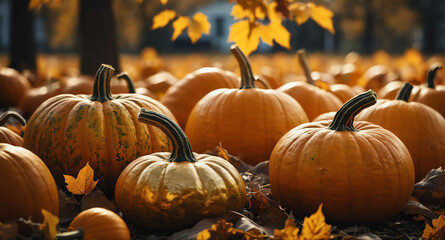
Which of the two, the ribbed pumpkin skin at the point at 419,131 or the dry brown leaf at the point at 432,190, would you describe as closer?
the dry brown leaf at the point at 432,190

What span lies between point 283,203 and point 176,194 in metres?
0.71

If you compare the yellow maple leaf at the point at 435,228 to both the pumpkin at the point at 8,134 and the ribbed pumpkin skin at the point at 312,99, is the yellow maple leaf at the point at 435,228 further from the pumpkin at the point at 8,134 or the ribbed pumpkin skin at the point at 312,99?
the pumpkin at the point at 8,134

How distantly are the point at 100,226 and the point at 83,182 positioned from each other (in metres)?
0.61

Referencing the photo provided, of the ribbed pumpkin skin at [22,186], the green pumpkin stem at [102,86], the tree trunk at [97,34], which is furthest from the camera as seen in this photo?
the tree trunk at [97,34]

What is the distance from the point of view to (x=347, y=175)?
2387 millimetres

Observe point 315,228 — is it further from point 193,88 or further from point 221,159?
point 193,88

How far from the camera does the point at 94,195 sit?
2.51 meters

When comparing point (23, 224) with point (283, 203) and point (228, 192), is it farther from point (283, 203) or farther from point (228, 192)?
point (283, 203)

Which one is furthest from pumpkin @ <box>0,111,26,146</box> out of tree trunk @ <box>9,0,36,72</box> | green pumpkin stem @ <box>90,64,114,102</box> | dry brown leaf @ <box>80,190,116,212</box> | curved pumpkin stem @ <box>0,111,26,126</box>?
tree trunk @ <box>9,0,36,72</box>

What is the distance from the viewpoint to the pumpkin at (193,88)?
13.6 ft

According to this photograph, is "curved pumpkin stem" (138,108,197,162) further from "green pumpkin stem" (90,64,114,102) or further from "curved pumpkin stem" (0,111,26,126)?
"curved pumpkin stem" (0,111,26,126)

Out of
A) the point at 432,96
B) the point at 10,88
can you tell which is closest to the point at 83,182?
the point at 432,96

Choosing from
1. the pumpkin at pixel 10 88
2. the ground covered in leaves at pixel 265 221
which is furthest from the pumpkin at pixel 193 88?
the pumpkin at pixel 10 88

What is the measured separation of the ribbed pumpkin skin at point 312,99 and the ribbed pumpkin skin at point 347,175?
4.88 feet
